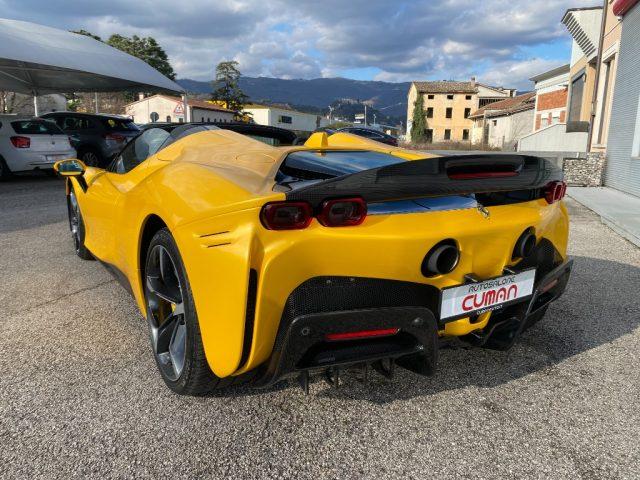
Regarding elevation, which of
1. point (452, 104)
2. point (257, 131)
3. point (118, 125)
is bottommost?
point (257, 131)

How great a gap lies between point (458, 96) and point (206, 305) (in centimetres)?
7707

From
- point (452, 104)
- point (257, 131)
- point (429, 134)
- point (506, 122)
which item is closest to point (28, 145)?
point (257, 131)

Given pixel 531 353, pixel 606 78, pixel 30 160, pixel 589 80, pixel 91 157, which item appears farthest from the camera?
pixel 589 80

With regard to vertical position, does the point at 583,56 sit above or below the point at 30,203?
above

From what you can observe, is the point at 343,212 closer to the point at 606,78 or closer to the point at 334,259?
the point at 334,259

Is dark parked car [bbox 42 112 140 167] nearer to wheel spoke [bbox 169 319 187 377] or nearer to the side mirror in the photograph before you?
the side mirror

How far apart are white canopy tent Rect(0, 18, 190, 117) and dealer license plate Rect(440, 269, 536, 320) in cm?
1510

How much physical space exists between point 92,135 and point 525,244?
1283 cm

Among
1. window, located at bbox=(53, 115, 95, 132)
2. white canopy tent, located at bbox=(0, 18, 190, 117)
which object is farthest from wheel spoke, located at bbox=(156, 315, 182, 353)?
white canopy tent, located at bbox=(0, 18, 190, 117)

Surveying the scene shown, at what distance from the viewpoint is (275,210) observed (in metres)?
1.65

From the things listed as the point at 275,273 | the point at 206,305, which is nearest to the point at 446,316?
the point at 275,273

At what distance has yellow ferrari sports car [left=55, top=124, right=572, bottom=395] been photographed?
1.68 metres

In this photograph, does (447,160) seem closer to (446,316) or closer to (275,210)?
(446,316)

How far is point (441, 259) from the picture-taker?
1901 millimetres
